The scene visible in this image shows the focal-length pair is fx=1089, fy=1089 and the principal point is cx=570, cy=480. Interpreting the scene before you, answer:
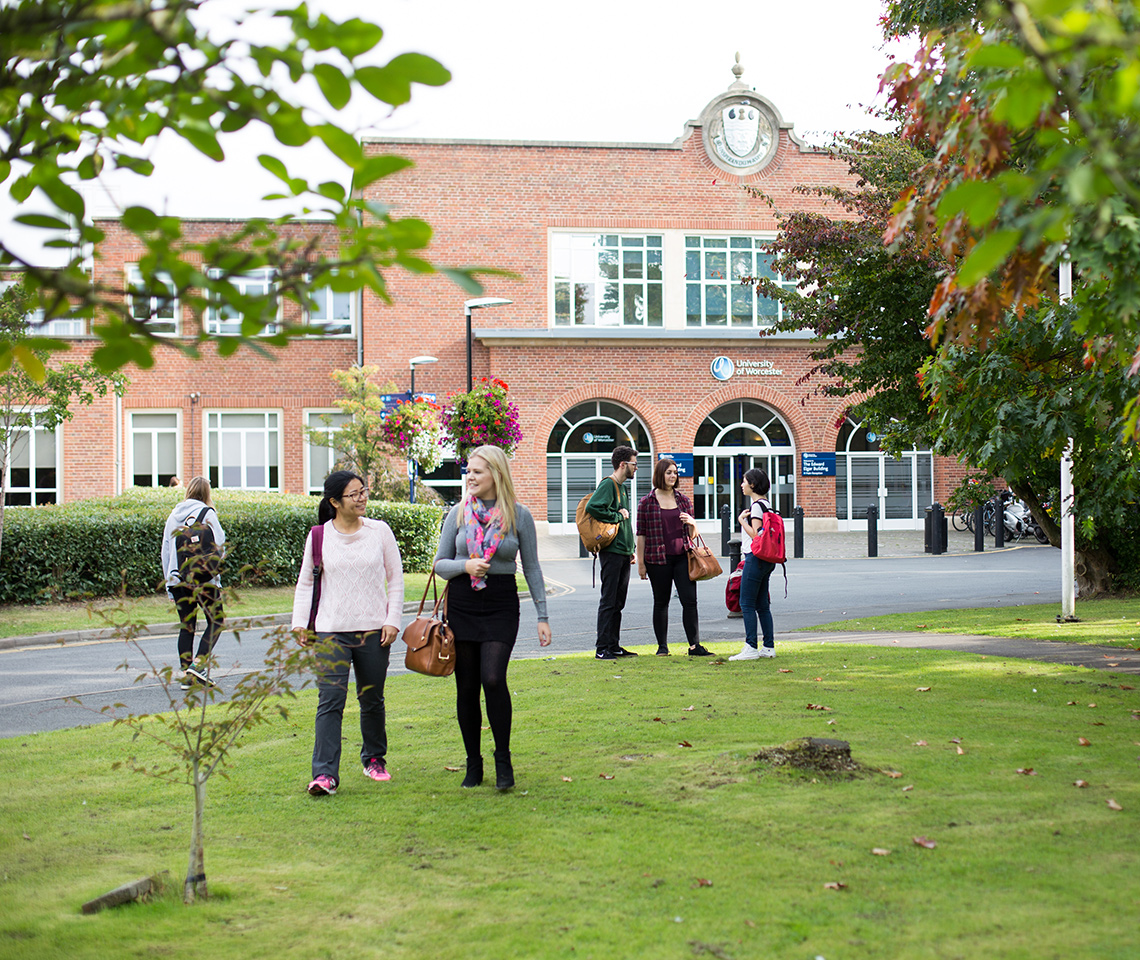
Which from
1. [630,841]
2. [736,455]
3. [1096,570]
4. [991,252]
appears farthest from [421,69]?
[736,455]

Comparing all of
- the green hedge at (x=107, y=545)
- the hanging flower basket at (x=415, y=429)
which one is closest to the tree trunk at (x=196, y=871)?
the green hedge at (x=107, y=545)

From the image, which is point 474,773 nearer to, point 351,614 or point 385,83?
point 351,614

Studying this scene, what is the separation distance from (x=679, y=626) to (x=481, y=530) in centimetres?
770

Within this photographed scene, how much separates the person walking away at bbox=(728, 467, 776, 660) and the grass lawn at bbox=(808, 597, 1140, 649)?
291 cm

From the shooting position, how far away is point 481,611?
563 cm

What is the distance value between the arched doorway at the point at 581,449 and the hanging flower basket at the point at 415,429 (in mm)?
7683

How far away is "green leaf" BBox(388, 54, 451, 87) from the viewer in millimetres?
2361

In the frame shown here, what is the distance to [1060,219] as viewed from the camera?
2047 millimetres

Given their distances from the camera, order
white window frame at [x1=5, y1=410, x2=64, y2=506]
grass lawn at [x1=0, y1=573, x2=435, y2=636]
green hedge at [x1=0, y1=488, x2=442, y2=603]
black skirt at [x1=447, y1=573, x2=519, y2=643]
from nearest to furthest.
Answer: black skirt at [x1=447, y1=573, x2=519, y2=643], grass lawn at [x1=0, y1=573, x2=435, y2=636], green hedge at [x1=0, y1=488, x2=442, y2=603], white window frame at [x1=5, y1=410, x2=64, y2=506]

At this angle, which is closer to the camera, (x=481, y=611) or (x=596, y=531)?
(x=481, y=611)

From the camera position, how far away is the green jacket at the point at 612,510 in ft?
32.9

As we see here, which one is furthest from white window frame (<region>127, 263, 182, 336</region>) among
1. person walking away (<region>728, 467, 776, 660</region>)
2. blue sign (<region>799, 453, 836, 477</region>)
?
blue sign (<region>799, 453, 836, 477</region>)

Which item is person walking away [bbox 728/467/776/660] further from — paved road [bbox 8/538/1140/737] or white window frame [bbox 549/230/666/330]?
white window frame [bbox 549/230/666/330]

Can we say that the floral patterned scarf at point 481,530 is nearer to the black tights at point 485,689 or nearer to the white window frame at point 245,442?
the black tights at point 485,689
